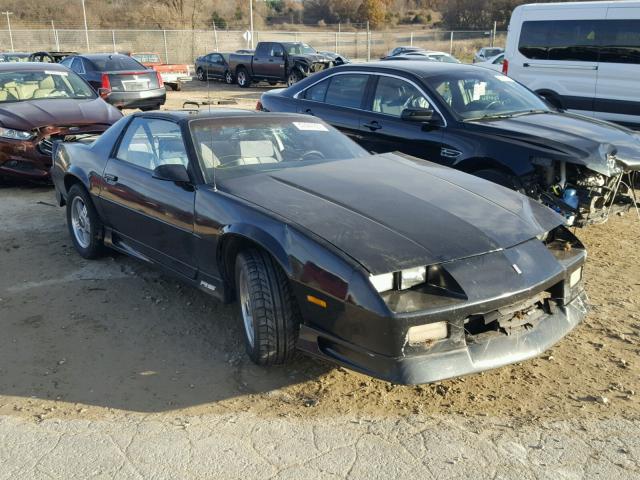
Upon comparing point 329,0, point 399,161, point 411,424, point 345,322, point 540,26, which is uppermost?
point 329,0

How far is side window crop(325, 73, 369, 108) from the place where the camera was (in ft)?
22.6

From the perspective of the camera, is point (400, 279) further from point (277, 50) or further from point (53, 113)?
point (277, 50)

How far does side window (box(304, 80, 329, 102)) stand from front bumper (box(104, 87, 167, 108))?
7.82 metres

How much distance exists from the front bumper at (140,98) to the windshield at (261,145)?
10266 millimetres

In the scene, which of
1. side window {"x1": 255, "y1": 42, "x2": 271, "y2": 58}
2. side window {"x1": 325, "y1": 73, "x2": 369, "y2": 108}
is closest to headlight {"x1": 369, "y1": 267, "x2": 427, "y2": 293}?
side window {"x1": 325, "y1": 73, "x2": 369, "y2": 108}

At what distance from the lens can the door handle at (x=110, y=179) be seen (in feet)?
15.9

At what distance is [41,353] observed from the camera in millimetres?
3846

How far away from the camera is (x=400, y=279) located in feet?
9.96

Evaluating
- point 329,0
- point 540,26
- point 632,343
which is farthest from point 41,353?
point 329,0

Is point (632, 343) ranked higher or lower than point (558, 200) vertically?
lower

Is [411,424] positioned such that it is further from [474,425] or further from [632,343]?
[632,343]

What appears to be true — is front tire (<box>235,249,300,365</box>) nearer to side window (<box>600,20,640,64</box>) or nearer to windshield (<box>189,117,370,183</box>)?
windshield (<box>189,117,370,183</box>)

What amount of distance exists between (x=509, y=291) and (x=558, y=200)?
99.8 inches

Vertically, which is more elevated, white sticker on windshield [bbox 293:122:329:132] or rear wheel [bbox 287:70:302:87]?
white sticker on windshield [bbox 293:122:329:132]
